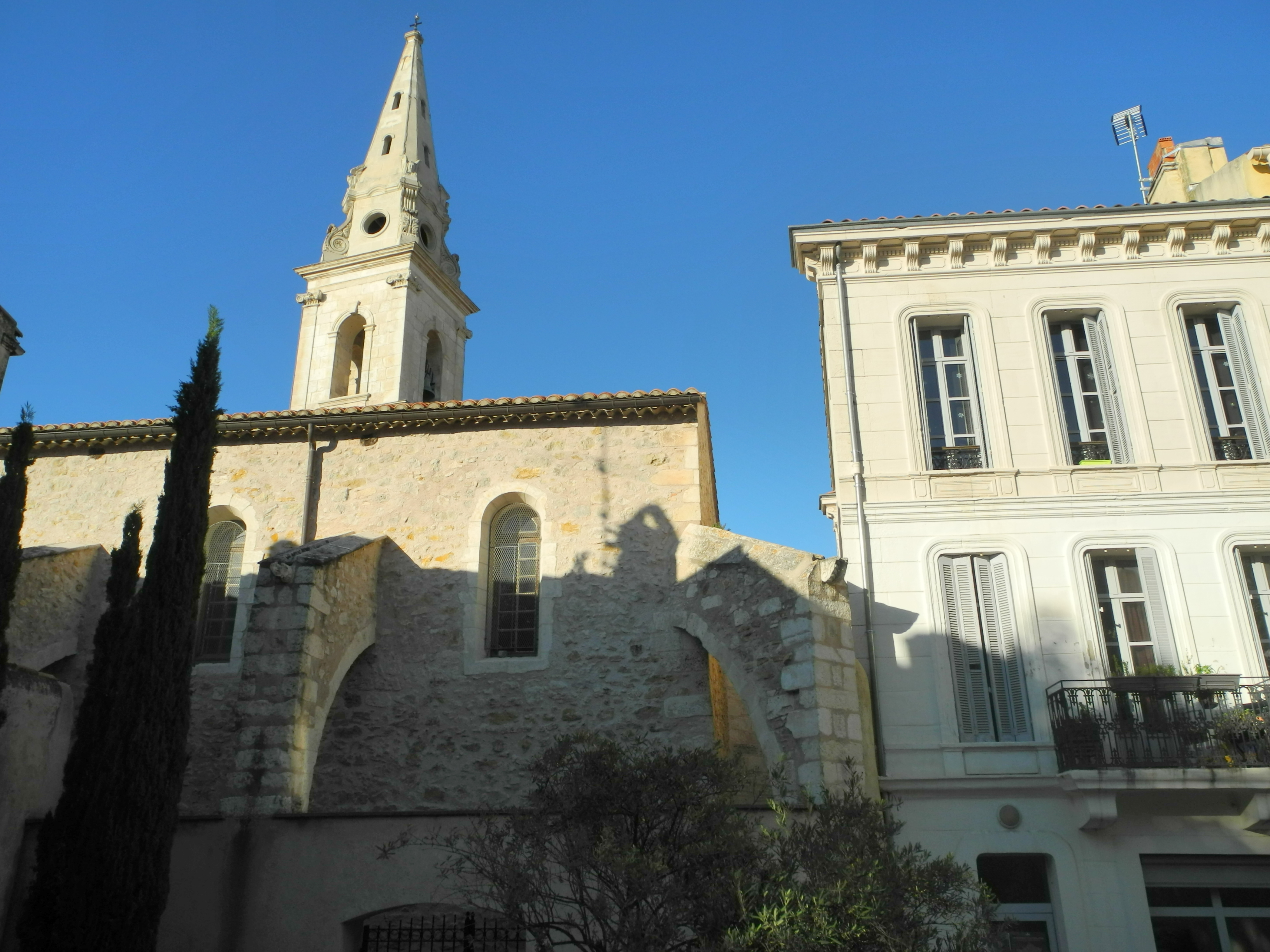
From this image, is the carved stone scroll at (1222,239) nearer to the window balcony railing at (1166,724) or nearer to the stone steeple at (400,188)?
the window balcony railing at (1166,724)

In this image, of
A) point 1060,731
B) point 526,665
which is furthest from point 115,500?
point 1060,731

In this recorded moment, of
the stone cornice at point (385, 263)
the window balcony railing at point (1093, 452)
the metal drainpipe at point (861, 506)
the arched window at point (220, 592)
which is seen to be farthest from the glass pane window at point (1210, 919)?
the stone cornice at point (385, 263)

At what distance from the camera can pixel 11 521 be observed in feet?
33.0

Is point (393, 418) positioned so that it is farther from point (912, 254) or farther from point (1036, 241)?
point (1036, 241)

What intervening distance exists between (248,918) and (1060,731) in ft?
26.5

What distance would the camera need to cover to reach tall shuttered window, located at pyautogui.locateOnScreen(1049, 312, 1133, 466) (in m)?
12.3

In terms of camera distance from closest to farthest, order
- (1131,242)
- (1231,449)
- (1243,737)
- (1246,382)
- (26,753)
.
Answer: (26,753), (1243,737), (1231,449), (1246,382), (1131,242)

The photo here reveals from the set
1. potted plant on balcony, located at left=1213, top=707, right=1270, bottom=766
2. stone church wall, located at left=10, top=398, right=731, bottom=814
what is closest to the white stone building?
potted plant on balcony, located at left=1213, top=707, right=1270, bottom=766

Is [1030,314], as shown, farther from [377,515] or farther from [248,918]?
[248,918]

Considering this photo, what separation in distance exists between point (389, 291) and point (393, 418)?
1261cm

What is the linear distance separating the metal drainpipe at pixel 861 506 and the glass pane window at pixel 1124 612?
8.15 feet

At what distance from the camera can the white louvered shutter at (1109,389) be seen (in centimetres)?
1229

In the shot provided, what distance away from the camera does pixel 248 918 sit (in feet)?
30.8

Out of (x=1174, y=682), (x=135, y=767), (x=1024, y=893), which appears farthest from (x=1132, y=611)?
(x=135, y=767)
